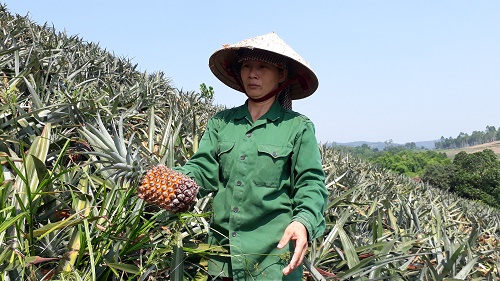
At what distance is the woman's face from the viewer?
1924 mm

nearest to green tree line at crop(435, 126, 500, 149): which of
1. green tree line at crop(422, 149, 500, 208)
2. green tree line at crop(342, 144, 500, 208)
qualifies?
green tree line at crop(342, 144, 500, 208)

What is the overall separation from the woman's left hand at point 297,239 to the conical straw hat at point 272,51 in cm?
71

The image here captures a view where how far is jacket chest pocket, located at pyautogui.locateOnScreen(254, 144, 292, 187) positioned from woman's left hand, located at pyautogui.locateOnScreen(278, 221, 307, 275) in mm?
259

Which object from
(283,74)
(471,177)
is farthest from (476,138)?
(283,74)

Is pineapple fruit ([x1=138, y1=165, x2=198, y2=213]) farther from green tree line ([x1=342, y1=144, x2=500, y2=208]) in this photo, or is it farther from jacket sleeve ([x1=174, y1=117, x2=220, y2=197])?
green tree line ([x1=342, y1=144, x2=500, y2=208])

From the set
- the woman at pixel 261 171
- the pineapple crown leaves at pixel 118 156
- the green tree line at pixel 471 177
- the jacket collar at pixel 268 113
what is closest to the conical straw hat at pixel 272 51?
the woman at pixel 261 171

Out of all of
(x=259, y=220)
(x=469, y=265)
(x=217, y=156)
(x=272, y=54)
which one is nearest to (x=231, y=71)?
(x=272, y=54)

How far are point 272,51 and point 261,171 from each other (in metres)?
0.48

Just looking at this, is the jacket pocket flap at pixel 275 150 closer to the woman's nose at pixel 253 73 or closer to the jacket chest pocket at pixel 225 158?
the jacket chest pocket at pixel 225 158

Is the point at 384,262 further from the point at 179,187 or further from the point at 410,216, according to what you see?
the point at 410,216

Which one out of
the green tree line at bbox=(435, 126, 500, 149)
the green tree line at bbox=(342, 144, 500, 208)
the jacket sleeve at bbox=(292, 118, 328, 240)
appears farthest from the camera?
the green tree line at bbox=(435, 126, 500, 149)

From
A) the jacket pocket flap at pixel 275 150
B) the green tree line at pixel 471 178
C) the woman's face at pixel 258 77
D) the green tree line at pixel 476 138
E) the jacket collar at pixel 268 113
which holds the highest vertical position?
the green tree line at pixel 476 138

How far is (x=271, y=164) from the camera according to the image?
5.99ft

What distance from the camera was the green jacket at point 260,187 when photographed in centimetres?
177
